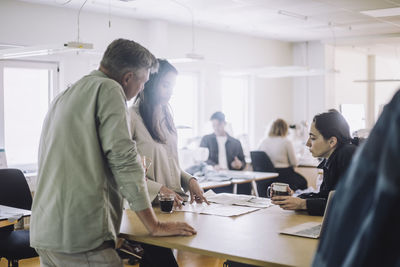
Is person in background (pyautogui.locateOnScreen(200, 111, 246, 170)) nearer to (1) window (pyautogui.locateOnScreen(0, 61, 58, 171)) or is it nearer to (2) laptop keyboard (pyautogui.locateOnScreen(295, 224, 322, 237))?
(1) window (pyautogui.locateOnScreen(0, 61, 58, 171))

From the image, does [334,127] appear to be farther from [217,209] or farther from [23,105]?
[23,105]

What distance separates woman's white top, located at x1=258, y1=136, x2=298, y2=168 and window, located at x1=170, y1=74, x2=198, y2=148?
181 cm

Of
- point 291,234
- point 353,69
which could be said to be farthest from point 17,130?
point 353,69

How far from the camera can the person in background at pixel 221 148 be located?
585 centimetres

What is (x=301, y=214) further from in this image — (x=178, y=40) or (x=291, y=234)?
(x=178, y=40)

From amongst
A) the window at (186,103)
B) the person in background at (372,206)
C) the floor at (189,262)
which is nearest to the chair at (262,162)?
the floor at (189,262)

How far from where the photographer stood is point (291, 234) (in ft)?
5.69

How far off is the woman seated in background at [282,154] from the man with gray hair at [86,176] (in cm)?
448

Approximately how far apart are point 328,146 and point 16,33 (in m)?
4.14

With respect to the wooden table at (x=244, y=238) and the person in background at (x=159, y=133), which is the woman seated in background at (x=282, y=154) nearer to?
the person in background at (x=159, y=133)

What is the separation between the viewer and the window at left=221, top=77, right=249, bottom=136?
863 centimetres

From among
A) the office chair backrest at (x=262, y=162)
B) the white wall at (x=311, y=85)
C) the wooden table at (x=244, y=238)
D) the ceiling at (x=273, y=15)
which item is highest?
the ceiling at (x=273, y=15)

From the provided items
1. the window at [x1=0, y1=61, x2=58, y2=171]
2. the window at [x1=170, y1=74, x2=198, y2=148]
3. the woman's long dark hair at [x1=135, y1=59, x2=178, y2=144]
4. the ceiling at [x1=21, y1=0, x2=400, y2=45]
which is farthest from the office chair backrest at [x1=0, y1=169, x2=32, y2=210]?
the window at [x1=170, y1=74, x2=198, y2=148]

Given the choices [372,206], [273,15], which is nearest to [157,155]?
[372,206]
